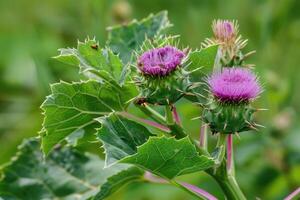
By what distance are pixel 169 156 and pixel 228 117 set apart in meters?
0.23

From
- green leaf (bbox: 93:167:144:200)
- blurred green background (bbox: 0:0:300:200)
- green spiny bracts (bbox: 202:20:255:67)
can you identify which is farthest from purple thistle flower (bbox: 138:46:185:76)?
blurred green background (bbox: 0:0:300:200)

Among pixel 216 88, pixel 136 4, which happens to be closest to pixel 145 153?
pixel 216 88

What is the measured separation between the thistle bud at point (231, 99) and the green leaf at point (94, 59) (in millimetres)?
272

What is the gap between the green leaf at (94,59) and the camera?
2.41 meters

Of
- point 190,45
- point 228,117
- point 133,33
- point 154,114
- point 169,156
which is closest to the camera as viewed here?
point 169,156

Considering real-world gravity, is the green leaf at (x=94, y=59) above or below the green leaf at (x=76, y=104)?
above

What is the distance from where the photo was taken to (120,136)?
2.31m

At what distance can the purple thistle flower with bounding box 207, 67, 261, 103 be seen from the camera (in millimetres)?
2322

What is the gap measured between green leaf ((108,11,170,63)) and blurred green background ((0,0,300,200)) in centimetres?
109

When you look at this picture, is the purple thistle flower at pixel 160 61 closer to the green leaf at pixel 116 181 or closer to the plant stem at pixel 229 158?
the plant stem at pixel 229 158

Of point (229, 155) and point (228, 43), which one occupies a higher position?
point (228, 43)

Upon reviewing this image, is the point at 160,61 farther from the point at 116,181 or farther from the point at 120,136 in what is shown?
the point at 116,181

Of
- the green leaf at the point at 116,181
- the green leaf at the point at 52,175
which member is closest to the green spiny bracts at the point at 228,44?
the green leaf at the point at 116,181

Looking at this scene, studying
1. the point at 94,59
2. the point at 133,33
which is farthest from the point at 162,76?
the point at 133,33
